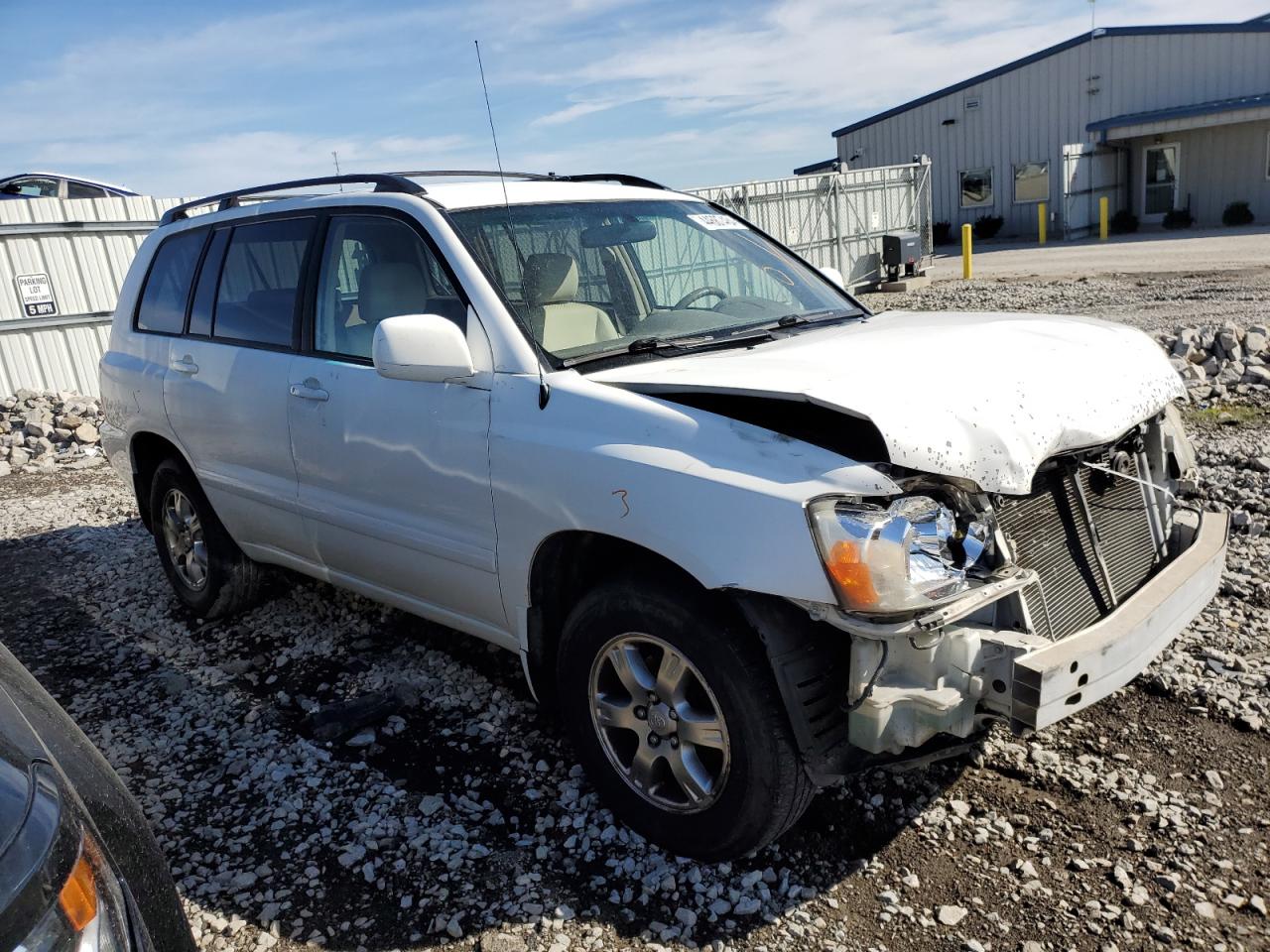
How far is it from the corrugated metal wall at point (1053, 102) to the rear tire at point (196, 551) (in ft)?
96.9

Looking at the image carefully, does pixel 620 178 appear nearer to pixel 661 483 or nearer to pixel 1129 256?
pixel 661 483

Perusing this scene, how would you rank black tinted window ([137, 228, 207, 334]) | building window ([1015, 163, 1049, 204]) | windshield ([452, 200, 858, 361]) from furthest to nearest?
building window ([1015, 163, 1049, 204]), black tinted window ([137, 228, 207, 334]), windshield ([452, 200, 858, 361])

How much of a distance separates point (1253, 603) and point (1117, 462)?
166 centimetres

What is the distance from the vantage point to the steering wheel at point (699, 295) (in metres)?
3.93

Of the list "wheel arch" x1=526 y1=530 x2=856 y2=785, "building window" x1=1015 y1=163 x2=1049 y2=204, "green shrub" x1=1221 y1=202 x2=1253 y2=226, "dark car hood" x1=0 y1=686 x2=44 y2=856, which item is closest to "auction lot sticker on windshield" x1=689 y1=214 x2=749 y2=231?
"wheel arch" x1=526 y1=530 x2=856 y2=785

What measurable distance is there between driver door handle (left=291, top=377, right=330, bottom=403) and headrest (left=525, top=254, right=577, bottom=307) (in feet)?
3.19

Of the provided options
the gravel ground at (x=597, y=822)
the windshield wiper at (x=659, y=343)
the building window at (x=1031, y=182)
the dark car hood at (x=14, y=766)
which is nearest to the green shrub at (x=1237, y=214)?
the building window at (x=1031, y=182)

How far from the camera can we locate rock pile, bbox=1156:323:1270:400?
7.99m

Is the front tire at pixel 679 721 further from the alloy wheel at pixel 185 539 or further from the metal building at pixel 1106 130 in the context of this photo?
the metal building at pixel 1106 130

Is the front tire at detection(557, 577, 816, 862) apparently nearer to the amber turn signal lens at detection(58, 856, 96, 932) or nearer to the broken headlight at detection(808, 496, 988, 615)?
the broken headlight at detection(808, 496, 988, 615)

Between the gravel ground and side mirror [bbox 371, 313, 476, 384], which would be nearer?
the gravel ground

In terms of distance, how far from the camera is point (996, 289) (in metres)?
17.9

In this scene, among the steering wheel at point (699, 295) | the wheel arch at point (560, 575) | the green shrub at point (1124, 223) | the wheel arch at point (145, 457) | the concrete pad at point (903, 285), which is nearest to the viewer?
the wheel arch at point (560, 575)

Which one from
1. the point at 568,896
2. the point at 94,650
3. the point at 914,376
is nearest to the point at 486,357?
the point at 914,376
